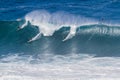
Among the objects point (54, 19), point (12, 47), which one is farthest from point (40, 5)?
point (12, 47)

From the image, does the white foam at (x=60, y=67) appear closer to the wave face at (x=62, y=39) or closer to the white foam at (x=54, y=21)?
the wave face at (x=62, y=39)

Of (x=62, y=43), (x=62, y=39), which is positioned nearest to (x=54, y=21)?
(x=62, y=39)

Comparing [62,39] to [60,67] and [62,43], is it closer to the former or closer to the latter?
[62,43]

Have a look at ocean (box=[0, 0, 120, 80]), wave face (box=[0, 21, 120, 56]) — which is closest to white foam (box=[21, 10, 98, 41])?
ocean (box=[0, 0, 120, 80])

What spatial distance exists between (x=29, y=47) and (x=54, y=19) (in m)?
3.09

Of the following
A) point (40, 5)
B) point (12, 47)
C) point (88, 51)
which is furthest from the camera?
point (40, 5)

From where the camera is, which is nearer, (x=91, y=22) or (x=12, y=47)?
(x=12, y=47)

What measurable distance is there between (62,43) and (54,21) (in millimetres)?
2353

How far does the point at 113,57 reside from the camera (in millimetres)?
9758

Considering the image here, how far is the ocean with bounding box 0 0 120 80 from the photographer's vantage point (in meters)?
8.36

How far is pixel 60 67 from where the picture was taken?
8812 millimetres

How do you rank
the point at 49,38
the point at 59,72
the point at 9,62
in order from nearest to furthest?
the point at 59,72 → the point at 9,62 → the point at 49,38

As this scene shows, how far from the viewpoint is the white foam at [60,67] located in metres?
7.93

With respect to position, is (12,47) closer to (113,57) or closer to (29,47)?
(29,47)
